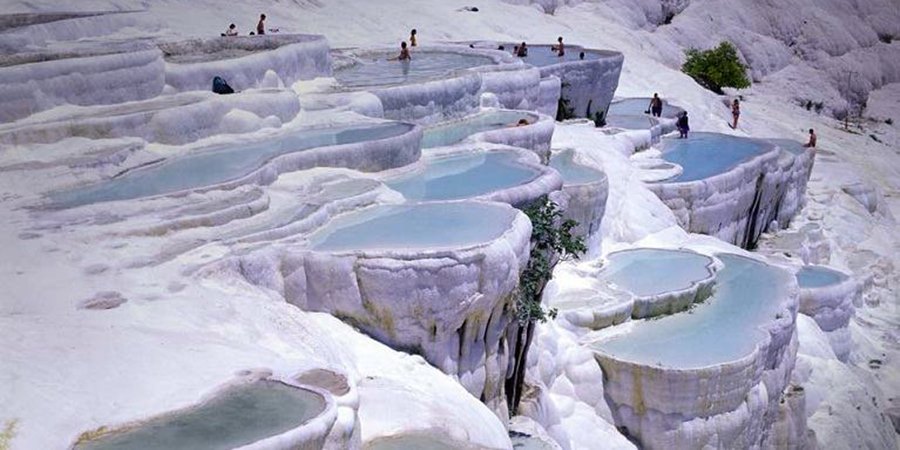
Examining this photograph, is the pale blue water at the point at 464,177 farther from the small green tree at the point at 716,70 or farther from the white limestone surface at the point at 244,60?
the small green tree at the point at 716,70

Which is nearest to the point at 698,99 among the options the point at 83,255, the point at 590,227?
the point at 590,227

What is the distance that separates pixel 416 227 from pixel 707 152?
10437mm

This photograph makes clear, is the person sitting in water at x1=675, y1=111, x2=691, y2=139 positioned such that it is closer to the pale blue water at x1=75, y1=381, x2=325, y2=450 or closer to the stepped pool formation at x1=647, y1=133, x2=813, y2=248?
the stepped pool formation at x1=647, y1=133, x2=813, y2=248

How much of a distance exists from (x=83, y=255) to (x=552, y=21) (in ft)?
72.1

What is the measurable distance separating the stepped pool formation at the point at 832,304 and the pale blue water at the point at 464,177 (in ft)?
17.2

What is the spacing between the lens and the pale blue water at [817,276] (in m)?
14.9

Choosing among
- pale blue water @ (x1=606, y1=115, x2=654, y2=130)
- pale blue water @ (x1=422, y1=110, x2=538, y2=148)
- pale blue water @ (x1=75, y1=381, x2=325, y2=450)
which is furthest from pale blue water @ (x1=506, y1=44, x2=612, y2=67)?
pale blue water @ (x1=75, y1=381, x2=325, y2=450)

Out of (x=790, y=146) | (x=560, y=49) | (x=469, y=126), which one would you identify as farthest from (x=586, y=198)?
(x=790, y=146)

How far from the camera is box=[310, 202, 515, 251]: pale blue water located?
8.48m

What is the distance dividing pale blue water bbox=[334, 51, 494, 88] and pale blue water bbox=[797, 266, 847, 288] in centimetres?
609

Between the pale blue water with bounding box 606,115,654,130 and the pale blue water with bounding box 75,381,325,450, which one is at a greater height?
A: the pale blue water with bounding box 75,381,325,450

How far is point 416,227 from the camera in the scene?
900cm

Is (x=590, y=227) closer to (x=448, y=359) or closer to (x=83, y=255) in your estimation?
(x=448, y=359)

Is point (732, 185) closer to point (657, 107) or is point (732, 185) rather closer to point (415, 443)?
point (657, 107)
